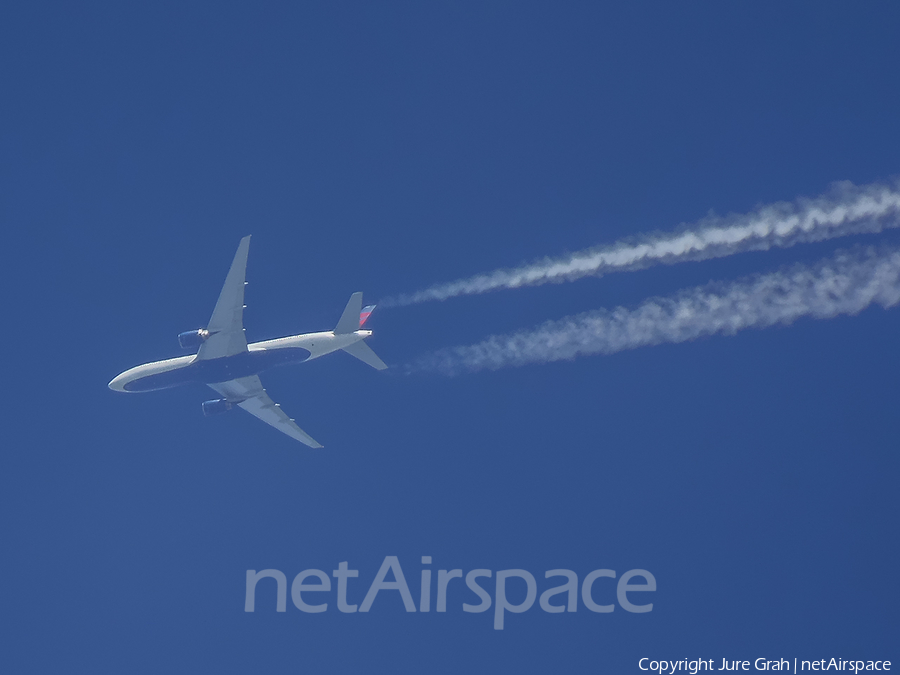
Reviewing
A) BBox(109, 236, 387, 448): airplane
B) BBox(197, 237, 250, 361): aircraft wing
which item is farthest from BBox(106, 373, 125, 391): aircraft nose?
BBox(197, 237, 250, 361): aircraft wing

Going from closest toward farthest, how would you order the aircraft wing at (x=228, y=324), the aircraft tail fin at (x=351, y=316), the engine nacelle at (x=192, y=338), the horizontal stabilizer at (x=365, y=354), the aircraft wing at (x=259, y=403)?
1. the aircraft wing at (x=228, y=324)
2. the engine nacelle at (x=192, y=338)
3. the aircraft tail fin at (x=351, y=316)
4. the horizontal stabilizer at (x=365, y=354)
5. the aircraft wing at (x=259, y=403)

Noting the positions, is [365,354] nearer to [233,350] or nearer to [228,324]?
[233,350]

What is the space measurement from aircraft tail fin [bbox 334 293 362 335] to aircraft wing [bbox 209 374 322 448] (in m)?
5.76

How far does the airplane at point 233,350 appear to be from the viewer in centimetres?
4150

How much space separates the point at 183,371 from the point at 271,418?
18.9 ft

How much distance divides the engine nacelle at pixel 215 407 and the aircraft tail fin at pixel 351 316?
692 cm

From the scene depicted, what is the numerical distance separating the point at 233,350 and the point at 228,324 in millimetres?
1207

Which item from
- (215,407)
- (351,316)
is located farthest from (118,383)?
(351,316)

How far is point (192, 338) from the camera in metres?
41.2

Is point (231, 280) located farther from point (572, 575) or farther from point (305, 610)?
point (572, 575)

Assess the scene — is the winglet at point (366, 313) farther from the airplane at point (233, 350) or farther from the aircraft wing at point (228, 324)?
the aircraft wing at point (228, 324)

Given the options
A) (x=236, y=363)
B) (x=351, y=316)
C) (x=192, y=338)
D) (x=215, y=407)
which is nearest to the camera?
(x=192, y=338)

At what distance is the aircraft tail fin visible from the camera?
1655 inches

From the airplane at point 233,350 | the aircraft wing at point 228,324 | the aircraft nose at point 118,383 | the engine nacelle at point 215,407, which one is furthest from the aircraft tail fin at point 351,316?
the aircraft nose at point 118,383
